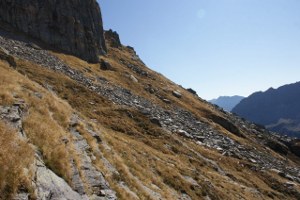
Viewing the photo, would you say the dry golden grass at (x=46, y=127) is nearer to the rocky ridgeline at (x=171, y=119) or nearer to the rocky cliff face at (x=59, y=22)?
the rocky ridgeline at (x=171, y=119)

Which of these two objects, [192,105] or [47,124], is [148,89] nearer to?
[192,105]

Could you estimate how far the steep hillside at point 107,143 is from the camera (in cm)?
1316

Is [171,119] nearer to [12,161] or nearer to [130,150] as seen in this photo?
[130,150]

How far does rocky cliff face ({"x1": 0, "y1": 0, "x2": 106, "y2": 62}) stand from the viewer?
229 ft

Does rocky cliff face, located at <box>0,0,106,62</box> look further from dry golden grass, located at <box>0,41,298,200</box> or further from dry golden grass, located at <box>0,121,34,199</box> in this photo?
dry golden grass, located at <box>0,121,34,199</box>

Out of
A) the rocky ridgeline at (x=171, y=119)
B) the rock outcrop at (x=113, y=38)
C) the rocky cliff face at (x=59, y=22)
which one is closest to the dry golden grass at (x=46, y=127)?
the rocky ridgeline at (x=171, y=119)

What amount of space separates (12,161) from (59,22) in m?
68.7

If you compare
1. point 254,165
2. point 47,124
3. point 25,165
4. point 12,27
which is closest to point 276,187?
point 254,165

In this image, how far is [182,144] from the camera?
41.9m

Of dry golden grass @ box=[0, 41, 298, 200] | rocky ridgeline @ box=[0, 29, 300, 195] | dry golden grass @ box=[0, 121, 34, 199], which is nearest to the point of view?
dry golden grass @ box=[0, 121, 34, 199]

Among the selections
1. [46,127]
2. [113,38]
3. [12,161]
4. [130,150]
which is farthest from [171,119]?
[113,38]

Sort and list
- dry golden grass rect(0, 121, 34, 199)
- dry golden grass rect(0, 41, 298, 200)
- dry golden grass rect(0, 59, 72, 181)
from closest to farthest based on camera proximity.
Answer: dry golden grass rect(0, 121, 34, 199)
dry golden grass rect(0, 59, 72, 181)
dry golden grass rect(0, 41, 298, 200)

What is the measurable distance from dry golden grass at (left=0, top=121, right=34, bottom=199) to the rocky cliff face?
61219mm

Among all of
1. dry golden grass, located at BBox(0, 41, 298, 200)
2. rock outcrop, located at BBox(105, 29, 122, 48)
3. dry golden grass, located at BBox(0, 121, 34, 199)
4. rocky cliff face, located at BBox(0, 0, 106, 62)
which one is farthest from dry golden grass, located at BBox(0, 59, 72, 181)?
rock outcrop, located at BBox(105, 29, 122, 48)
